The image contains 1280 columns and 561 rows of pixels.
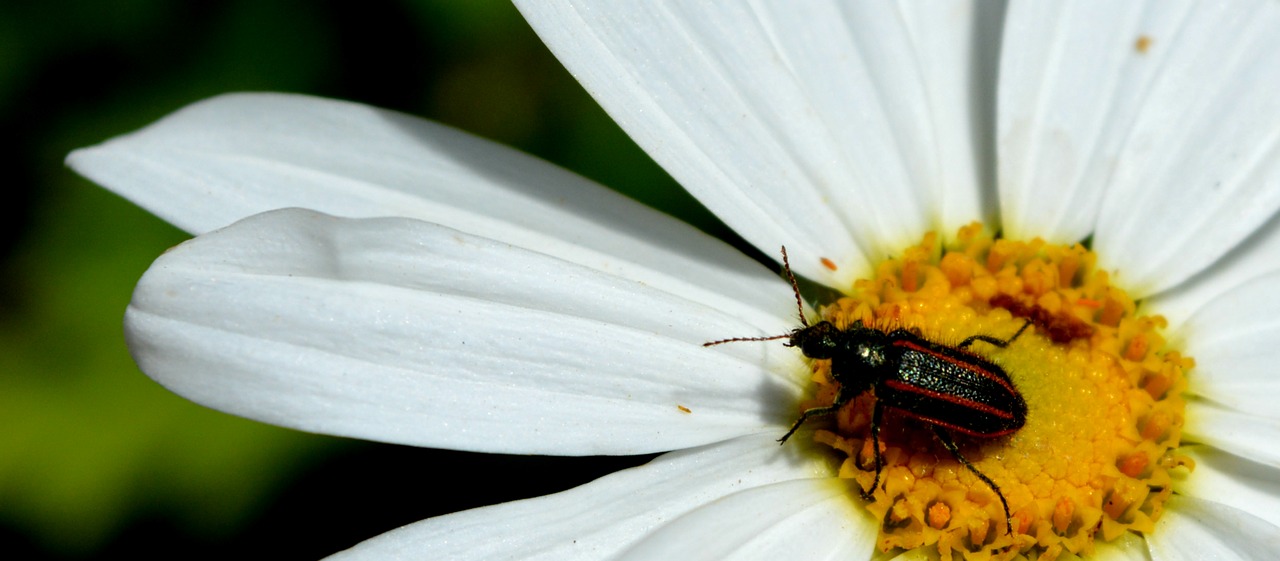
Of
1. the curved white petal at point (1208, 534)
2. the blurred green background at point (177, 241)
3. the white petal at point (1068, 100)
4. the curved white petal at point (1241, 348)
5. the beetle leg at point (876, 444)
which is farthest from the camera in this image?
the blurred green background at point (177, 241)

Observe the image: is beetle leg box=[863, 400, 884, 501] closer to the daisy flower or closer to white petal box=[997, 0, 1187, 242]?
the daisy flower

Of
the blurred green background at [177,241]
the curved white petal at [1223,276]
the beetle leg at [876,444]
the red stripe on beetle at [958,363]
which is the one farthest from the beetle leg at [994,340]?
the blurred green background at [177,241]

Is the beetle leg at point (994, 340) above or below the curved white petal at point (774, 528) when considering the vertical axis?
above

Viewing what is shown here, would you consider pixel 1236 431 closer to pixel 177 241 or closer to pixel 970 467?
pixel 970 467

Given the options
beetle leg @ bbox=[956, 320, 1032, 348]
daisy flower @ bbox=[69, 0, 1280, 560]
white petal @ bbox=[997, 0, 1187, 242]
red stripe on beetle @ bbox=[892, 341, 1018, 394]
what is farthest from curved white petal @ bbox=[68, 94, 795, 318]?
white petal @ bbox=[997, 0, 1187, 242]

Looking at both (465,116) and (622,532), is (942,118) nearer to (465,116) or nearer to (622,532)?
(622,532)

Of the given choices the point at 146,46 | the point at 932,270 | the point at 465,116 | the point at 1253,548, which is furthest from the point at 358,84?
the point at 1253,548

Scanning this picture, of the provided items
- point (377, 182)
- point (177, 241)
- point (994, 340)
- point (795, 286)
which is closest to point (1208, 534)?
point (994, 340)

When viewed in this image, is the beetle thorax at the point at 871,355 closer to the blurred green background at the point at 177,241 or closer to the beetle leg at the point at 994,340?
Answer: the beetle leg at the point at 994,340
